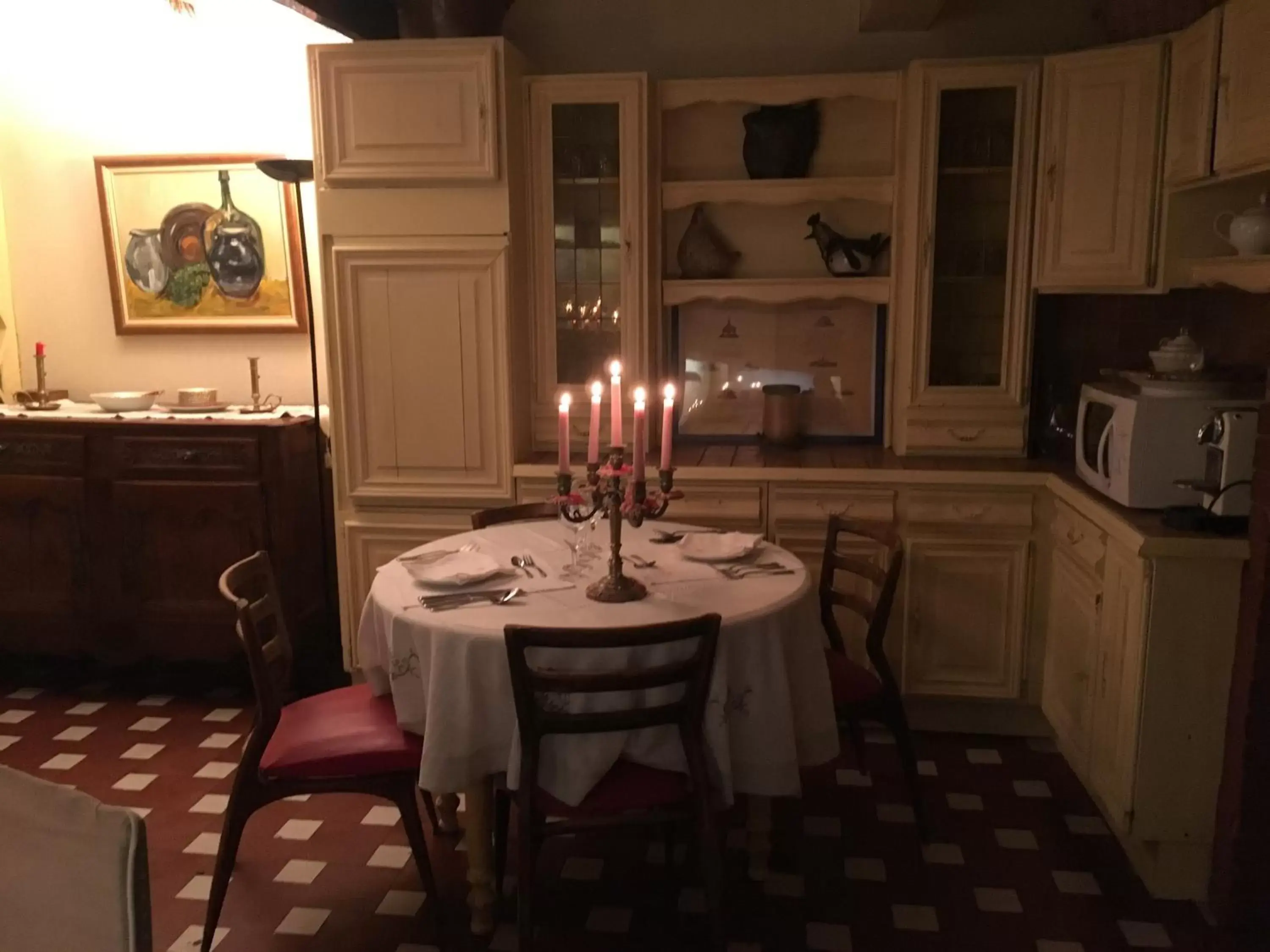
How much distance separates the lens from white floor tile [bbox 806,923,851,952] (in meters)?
2.25

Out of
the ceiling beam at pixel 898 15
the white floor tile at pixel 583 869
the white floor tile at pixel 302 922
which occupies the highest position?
the ceiling beam at pixel 898 15

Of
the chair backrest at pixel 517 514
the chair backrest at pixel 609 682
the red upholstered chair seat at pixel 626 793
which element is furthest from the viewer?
the chair backrest at pixel 517 514

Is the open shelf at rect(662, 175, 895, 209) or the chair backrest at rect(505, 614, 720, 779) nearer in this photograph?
the chair backrest at rect(505, 614, 720, 779)

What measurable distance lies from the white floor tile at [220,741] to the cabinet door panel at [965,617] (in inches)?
84.3

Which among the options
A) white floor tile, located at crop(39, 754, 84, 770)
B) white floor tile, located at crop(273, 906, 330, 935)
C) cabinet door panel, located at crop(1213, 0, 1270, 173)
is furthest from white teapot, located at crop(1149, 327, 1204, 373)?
white floor tile, located at crop(39, 754, 84, 770)

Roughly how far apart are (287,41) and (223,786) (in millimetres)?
2631

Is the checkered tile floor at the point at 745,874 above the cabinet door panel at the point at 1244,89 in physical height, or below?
below

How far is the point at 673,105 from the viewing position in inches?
133

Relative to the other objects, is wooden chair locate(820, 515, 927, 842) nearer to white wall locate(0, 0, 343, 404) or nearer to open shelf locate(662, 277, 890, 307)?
open shelf locate(662, 277, 890, 307)

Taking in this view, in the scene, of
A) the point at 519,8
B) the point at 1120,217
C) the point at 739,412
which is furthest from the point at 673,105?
the point at 1120,217

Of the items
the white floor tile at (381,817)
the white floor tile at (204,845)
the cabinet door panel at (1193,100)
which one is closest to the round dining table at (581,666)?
the white floor tile at (381,817)

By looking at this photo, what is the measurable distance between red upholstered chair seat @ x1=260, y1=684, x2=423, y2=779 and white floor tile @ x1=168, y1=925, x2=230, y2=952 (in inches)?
16.8

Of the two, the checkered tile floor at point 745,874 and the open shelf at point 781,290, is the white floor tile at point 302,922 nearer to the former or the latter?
the checkered tile floor at point 745,874

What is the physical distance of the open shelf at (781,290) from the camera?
343 centimetres
